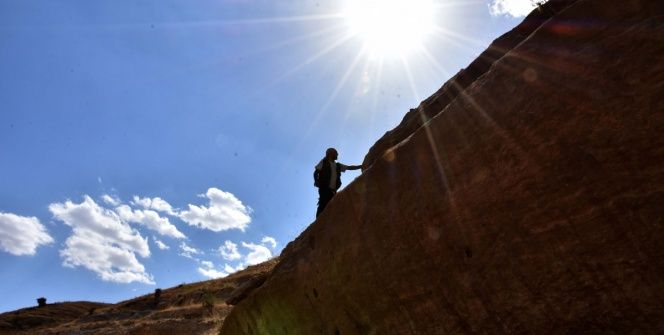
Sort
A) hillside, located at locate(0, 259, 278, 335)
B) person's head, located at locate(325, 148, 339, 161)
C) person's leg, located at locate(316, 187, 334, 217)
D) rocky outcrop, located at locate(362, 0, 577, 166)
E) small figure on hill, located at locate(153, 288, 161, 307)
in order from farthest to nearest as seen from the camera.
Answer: small figure on hill, located at locate(153, 288, 161, 307) < hillside, located at locate(0, 259, 278, 335) < person's head, located at locate(325, 148, 339, 161) < person's leg, located at locate(316, 187, 334, 217) < rocky outcrop, located at locate(362, 0, 577, 166)

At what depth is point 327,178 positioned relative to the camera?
343 inches

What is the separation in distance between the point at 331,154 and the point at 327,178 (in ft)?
1.90

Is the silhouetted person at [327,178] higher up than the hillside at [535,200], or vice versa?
the silhouetted person at [327,178]

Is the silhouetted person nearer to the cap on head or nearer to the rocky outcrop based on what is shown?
the cap on head

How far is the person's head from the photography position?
29.4 feet

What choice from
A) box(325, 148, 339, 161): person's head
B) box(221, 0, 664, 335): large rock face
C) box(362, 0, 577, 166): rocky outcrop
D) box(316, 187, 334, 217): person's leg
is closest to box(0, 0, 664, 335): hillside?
box(221, 0, 664, 335): large rock face

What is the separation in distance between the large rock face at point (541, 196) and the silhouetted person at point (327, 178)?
A: 3.25 m

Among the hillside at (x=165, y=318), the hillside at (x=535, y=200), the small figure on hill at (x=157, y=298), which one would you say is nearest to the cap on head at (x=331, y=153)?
the hillside at (x=535, y=200)

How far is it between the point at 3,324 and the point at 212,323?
92.8 ft

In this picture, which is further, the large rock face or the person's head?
the person's head

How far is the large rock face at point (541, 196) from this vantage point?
126 inches

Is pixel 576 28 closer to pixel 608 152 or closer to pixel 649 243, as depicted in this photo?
pixel 608 152

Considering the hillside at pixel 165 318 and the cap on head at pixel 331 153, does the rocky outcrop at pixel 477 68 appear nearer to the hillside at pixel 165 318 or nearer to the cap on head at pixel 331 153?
the cap on head at pixel 331 153

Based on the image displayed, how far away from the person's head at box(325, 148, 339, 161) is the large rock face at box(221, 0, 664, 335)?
3.57 m
